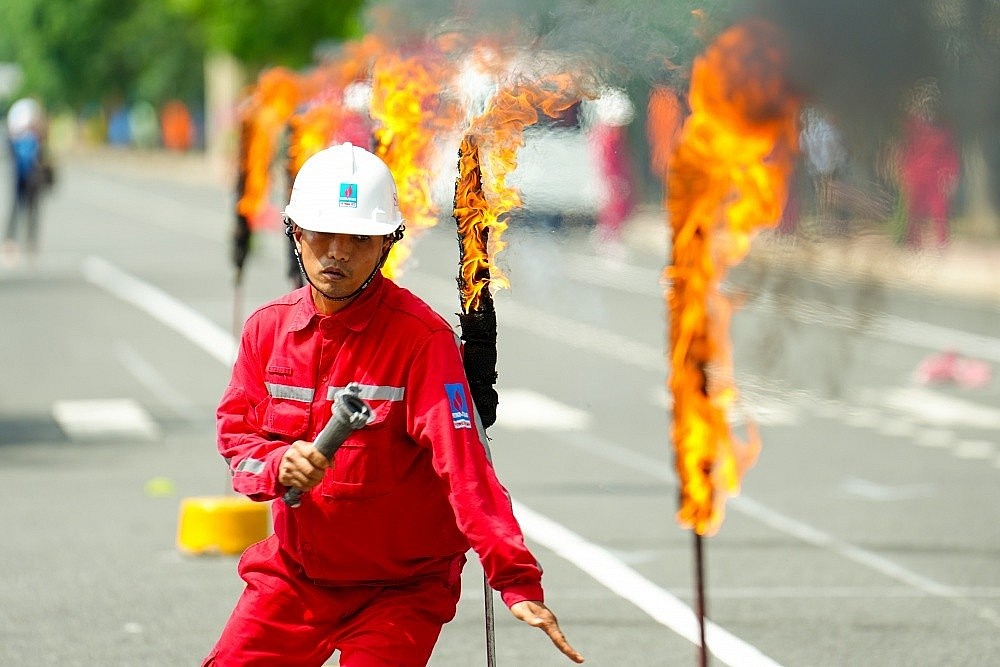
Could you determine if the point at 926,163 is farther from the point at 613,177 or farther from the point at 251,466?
the point at 613,177

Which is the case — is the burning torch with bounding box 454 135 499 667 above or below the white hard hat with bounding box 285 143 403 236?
below

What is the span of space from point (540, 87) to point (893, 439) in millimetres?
9258

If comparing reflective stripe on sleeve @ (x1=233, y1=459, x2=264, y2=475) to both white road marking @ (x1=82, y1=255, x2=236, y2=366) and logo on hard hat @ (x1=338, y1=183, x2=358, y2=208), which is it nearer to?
logo on hard hat @ (x1=338, y1=183, x2=358, y2=208)

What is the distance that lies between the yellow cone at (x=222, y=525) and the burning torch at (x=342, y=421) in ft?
18.1

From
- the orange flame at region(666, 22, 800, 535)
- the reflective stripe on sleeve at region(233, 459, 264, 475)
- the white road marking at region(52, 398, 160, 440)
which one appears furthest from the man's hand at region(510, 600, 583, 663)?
the white road marking at region(52, 398, 160, 440)

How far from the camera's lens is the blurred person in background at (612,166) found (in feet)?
33.7

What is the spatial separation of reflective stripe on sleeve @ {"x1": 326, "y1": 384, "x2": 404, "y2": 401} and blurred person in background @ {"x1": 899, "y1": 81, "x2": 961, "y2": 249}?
1797 millimetres

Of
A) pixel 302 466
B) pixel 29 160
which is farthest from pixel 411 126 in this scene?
pixel 29 160

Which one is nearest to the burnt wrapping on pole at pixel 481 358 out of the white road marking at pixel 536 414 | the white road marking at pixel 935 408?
the white road marking at pixel 536 414

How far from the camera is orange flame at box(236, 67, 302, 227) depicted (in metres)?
11.9

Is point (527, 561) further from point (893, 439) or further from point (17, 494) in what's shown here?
point (893, 439)

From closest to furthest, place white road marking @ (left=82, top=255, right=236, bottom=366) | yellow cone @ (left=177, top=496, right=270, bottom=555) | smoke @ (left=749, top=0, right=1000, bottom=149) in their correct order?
1. smoke @ (left=749, top=0, right=1000, bottom=149)
2. yellow cone @ (left=177, top=496, right=270, bottom=555)
3. white road marking @ (left=82, top=255, right=236, bottom=366)

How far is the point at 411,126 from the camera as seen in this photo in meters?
8.34

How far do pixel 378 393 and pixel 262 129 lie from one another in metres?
6.50
